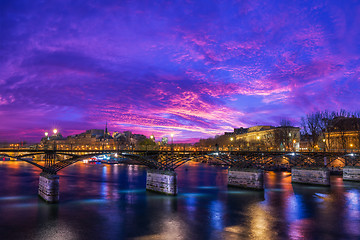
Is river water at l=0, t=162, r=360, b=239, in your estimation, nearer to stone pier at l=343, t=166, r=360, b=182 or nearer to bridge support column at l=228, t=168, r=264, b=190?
bridge support column at l=228, t=168, r=264, b=190

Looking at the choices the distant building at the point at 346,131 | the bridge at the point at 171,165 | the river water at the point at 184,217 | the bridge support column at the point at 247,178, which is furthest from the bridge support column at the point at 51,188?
the distant building at the point at 346,131

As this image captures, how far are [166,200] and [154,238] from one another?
52.0 feet

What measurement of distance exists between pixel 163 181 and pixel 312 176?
3297 cm

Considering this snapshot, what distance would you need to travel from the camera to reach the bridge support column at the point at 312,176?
55688 mm

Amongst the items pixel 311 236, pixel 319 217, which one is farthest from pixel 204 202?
pixel 311 236

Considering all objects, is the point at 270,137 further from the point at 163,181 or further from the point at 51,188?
the point at 51,188

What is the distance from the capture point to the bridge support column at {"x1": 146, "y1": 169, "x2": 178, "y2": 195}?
42906 mm

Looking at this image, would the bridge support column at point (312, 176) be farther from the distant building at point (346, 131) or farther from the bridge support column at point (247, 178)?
the distant building at point (346, 131)

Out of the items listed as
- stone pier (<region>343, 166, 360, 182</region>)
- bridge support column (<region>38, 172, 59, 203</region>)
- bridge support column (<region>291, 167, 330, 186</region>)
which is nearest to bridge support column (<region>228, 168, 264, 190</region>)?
bridge support column (<region>291, 167, 330, 186</region>)

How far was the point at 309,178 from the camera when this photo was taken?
5834 cm

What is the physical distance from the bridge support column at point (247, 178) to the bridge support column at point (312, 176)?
45.8 feet

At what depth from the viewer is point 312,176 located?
57844mm

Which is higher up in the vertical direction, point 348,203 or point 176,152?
point 176,152

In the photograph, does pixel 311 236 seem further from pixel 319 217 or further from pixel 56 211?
pixel 56 211
